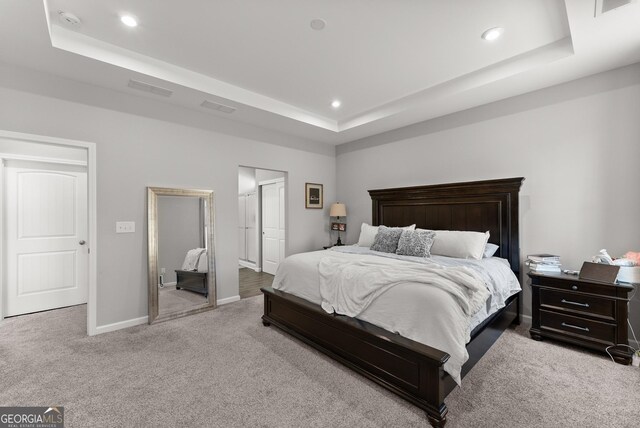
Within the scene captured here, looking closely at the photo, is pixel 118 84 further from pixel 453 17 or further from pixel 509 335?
pixel 509 335

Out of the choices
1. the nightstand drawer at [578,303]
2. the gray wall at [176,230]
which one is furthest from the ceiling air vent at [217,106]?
the nightstand drawer at [578,303]

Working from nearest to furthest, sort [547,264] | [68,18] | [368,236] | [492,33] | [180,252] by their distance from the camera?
[68,18], [492,33], [547,264], [180,252], [368,236]

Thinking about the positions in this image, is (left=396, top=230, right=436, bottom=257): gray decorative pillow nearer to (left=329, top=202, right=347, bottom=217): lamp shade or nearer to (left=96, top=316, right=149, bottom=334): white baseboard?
(left=329, top=202, right=347, bottom=217): lamp shade

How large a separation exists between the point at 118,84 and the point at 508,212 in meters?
4.70

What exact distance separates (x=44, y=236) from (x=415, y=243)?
476cm

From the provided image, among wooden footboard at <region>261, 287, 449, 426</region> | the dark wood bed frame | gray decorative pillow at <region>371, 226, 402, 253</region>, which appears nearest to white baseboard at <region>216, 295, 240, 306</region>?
the dark wood bed frame

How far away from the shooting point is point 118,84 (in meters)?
3.05

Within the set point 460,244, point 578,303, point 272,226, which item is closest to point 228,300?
point 272,226

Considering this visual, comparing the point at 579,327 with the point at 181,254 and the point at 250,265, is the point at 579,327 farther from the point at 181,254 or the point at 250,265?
the point at 250,265

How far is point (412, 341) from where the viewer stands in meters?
1.94

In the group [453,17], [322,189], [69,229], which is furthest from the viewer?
[322,189]

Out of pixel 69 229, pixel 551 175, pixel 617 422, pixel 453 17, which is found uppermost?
pixel 453 17

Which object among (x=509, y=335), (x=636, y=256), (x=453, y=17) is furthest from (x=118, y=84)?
(x=636, y=256)

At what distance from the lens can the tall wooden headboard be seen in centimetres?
340
